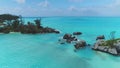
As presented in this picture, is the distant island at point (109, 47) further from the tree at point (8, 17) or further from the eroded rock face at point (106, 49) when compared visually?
the tree at point (8, 17)

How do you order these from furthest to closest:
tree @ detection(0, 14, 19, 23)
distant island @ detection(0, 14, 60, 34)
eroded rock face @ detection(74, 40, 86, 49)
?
tree @ detection(0, 14, 19, 23) → distant island @ detection(0, 14, 60, 34) → eroded rock face @ detection(74, 40, 86, 49)

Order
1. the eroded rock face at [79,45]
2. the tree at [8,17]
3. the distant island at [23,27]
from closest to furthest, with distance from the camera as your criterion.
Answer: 1. the eroded rock face at [79,45]
2. the distant island at [23,27]
3. the tree at [8,17]

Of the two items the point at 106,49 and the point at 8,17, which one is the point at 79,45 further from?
the point at 8,17

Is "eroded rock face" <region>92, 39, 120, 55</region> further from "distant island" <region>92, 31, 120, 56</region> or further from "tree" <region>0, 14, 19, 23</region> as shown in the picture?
"tree" <region>0, 14, 19, 23</region>

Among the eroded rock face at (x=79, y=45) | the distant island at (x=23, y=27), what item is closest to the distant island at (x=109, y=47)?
the eroded rock face at (x=79, y=45)

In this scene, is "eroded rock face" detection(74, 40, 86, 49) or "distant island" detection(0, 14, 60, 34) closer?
"eroded rock face" detection(74, 40, 86, 49)

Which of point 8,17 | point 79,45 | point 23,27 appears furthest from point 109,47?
point 8,17

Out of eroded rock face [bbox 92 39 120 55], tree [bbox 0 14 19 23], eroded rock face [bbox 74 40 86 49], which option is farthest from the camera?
tree [bbox 0 14 19 23]

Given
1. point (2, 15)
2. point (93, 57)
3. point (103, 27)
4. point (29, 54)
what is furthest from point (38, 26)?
point (93, 57)

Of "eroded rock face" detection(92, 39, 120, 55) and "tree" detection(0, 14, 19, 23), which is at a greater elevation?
"tree" detection(0, 14, 19, 23)

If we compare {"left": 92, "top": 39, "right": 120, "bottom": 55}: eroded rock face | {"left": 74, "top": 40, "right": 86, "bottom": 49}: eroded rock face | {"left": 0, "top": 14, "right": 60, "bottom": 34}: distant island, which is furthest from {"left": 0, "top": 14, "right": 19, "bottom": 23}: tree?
{"left": 92, "top": 39, "right": 120, "bottom": 55}: eroded rock face

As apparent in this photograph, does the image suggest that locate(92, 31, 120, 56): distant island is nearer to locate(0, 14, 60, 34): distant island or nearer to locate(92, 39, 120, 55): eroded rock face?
locate(92, 39, 120, 55): eroded rock face
